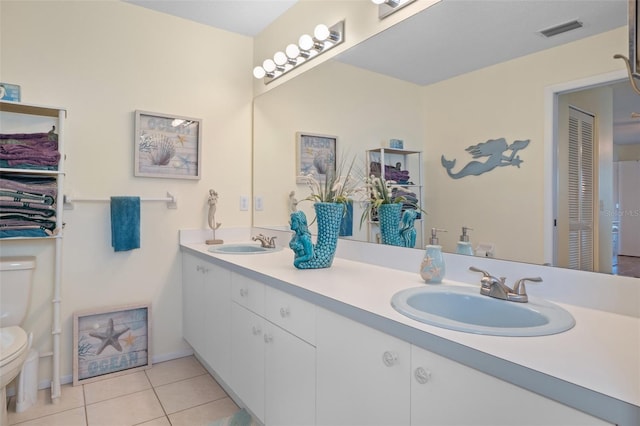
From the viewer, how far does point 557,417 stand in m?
0.65

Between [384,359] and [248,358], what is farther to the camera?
[248,358]

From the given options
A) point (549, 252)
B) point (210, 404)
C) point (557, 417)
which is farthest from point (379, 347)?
point (210, 404)

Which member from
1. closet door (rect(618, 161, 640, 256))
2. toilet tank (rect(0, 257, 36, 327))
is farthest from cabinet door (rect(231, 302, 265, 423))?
closet door (rect(618, 161, 640, 256))

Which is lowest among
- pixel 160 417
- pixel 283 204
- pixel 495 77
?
pixel 160 417

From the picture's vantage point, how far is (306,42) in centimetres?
220

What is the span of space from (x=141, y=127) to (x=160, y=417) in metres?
A: 1.75

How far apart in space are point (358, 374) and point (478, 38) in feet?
4.20

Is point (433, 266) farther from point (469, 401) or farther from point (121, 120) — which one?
point (121, 120)

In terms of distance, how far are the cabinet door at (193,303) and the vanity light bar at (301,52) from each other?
1392 mm

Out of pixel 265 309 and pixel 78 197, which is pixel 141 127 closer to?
pixel 78 197

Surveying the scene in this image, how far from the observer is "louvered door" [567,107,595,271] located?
3.65 ft

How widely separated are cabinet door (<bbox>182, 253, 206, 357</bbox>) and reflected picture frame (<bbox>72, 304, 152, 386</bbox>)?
239 mm

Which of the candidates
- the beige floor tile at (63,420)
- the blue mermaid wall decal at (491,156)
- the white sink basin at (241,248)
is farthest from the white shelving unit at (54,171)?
the blue mermaid wall decal at (491,156)

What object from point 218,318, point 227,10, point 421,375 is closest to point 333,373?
point 421,375
